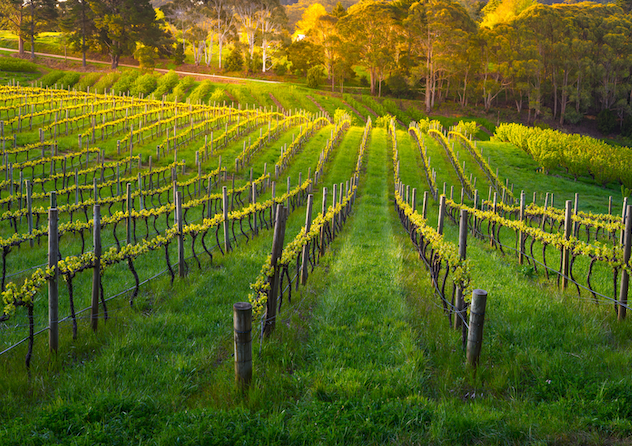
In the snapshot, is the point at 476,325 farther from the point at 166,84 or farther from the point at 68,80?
the point at 68,80

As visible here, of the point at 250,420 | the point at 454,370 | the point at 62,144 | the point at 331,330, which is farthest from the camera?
the point at 62,144

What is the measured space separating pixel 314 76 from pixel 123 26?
85.5 ft

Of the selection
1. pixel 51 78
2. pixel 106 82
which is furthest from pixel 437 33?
pixel 51 78

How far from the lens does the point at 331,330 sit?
5574mm

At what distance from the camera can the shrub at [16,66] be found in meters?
47.9

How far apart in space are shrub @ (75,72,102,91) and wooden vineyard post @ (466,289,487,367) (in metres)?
51.6

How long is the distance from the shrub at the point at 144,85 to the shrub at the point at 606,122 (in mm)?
52849

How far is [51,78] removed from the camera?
46.5 m

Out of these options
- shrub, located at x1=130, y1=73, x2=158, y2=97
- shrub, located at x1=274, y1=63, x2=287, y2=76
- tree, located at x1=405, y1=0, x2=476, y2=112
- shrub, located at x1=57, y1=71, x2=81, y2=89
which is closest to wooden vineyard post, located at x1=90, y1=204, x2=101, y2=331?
shrub, located at x1=130, y1=73, x2=158, y2=97

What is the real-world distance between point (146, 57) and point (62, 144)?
32.7 metres

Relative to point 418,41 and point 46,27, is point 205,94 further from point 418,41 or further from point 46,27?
point 46,27

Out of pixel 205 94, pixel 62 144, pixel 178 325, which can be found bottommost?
pixel 178 325

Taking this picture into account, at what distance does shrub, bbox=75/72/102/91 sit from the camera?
45941mm

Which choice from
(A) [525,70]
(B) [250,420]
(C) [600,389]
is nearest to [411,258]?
(C) [600,389]
